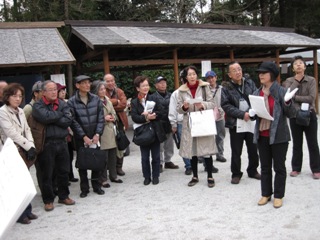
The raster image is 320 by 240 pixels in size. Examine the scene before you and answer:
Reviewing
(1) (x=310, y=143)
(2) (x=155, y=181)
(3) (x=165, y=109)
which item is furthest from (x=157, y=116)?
(1) (x=310, y=143)

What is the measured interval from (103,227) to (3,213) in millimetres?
2679

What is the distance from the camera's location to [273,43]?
35.4 ft

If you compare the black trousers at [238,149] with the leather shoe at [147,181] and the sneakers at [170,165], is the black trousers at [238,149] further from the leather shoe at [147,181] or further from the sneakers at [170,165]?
the sneakers at [170,165]

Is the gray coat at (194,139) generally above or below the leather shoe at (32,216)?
above

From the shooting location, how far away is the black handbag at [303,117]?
475 cm

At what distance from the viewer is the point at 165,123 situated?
5.59 meters

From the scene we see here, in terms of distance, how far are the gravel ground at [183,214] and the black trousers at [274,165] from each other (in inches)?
7.4

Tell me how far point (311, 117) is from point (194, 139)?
1806 millimetres

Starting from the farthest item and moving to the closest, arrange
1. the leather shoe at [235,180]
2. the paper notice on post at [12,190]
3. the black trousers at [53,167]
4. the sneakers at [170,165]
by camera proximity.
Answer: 1. the sneakers at [170,165]
2. the leather shoe at [235,180]
3. the black trousers at [53,167]
4. the paper notice on post at [12,190]

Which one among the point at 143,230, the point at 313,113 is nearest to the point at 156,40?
the point at 313,113

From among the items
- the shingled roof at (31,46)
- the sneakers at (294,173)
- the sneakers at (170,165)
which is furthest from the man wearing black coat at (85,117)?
the sneakers at (294,173)

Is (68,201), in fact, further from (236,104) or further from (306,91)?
(306,91)

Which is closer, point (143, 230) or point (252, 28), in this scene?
point (143, 230)

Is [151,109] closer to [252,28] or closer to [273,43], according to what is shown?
[273,43]
